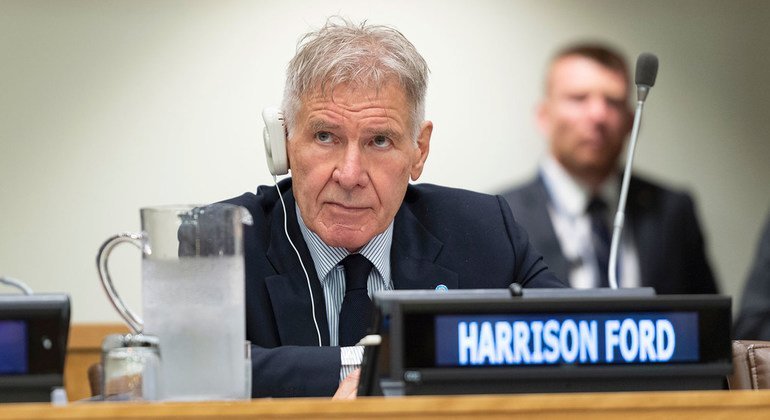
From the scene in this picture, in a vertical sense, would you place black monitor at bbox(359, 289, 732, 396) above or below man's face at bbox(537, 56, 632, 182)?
below

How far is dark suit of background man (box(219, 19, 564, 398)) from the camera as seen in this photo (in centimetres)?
207

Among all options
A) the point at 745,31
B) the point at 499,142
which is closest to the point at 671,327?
the point at 499,142

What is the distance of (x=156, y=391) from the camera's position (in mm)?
1340

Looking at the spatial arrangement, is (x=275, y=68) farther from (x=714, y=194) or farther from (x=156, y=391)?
(x=156, y=391)

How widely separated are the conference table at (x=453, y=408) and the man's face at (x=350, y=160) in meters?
0.92

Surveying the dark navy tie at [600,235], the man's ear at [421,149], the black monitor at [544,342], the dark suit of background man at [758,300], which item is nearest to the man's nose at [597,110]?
the dark navy tie at [600,235]

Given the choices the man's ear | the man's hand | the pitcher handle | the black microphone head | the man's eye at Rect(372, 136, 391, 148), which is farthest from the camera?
the man's ear

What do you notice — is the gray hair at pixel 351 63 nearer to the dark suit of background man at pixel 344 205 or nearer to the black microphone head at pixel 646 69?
the dark suit of background man at pixel 344 205

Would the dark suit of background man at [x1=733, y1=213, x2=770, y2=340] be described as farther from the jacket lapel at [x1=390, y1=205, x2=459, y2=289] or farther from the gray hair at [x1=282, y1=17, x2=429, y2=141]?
the gray hair at [x1=282, y1=17, x2=429, y2=141]

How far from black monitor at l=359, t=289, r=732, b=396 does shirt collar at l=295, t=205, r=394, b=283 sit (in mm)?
755

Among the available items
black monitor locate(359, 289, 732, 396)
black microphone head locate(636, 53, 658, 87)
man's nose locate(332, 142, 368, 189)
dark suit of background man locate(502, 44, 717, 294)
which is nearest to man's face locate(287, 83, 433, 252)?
man's nose locate(332, 142, 368, 189)

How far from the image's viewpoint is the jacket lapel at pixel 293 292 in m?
2.04

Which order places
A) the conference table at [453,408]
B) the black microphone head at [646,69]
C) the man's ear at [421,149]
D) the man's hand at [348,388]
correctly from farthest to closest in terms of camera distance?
the man's ear at [421,149]
the black microphone head at [646,69]
the man's hand at [348,388]
the conference table at [453,408]

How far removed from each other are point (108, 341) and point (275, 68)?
2611 mm
